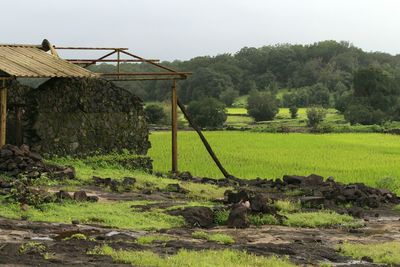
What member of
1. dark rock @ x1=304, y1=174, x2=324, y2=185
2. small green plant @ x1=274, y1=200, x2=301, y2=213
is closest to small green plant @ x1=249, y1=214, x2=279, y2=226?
small green plant @ x1=274, y1=200, x2=301, y2=213

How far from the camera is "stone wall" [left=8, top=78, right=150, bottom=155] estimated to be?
15.8 metres

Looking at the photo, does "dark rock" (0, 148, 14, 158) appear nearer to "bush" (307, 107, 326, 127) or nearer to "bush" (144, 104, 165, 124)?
"bush" (307, 107, 326, 127)

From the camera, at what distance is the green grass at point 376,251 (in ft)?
25.5

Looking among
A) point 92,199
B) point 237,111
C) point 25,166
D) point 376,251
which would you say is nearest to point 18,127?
point 25,166

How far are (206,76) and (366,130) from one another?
1533 inches

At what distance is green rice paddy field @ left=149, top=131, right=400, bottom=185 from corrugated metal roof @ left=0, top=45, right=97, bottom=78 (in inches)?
231

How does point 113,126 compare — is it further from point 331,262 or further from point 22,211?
point 331,262

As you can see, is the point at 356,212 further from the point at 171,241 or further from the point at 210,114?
the point at 210,114

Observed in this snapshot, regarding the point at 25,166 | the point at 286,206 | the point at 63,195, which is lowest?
the point at 286,206

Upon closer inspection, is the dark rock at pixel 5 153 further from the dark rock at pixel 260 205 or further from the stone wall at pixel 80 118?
the dark rock at pixel 260 205

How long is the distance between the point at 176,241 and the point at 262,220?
2837mm

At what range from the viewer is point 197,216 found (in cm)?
Answer: 1030

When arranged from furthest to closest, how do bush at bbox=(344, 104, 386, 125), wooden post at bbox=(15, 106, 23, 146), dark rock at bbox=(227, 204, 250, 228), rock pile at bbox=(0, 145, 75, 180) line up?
bush at bbox=(344, 104, 386, 125)
wooden post at bbox=(15, 106, 23, 146)
rock pile at bbox=(0, 145, 75, 180)
dark rock at bbox=(227, 204, 250, 228)

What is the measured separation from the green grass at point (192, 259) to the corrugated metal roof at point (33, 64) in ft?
27.6
